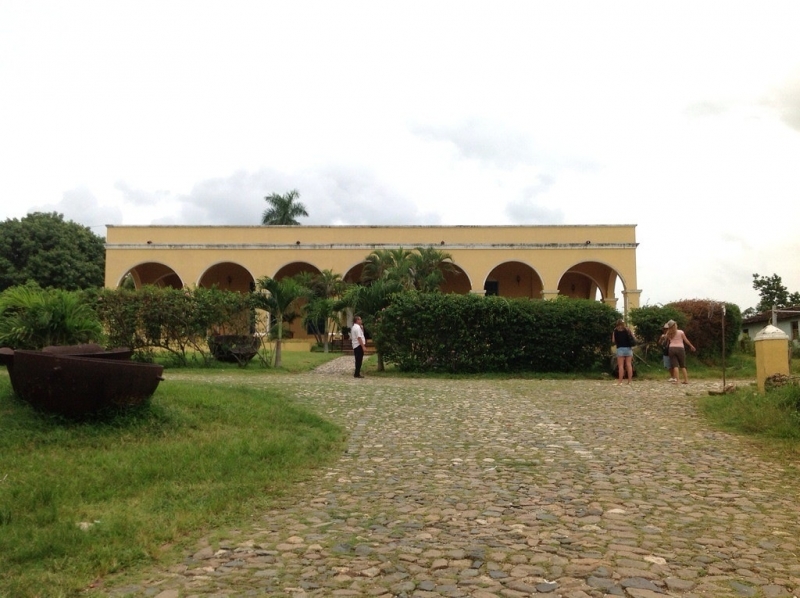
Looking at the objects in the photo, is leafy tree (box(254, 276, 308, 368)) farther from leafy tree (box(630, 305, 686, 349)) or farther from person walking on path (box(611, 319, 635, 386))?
leafy tree (box(630, 305, 686, 349))

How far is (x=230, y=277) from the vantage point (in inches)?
1341

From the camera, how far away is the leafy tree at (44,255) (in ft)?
129

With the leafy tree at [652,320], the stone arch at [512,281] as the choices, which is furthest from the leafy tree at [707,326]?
the stone arch at [512,281]

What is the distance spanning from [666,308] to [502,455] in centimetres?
1230

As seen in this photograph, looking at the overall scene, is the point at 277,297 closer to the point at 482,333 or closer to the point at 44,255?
the point at 482,333

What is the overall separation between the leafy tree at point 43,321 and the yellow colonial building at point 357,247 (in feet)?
70.3

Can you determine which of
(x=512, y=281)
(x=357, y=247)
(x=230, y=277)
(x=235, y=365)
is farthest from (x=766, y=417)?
(x=230, y=277)

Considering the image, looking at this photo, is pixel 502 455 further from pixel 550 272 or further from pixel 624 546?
pixel 550 272

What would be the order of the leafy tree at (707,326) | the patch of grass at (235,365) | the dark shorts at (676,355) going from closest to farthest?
the dark shorts at (676,355), the patch of grass at (235,365), the leafy tree at (707,326)

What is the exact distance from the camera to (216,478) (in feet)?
18.7

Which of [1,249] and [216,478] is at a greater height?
[1,249]

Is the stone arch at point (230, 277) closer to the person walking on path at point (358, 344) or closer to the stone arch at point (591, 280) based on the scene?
the stone arch at point (591, 280)

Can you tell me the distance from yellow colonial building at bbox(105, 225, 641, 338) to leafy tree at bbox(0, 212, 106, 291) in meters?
9.98

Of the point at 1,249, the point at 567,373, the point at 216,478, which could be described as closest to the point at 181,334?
the point at 567,373
